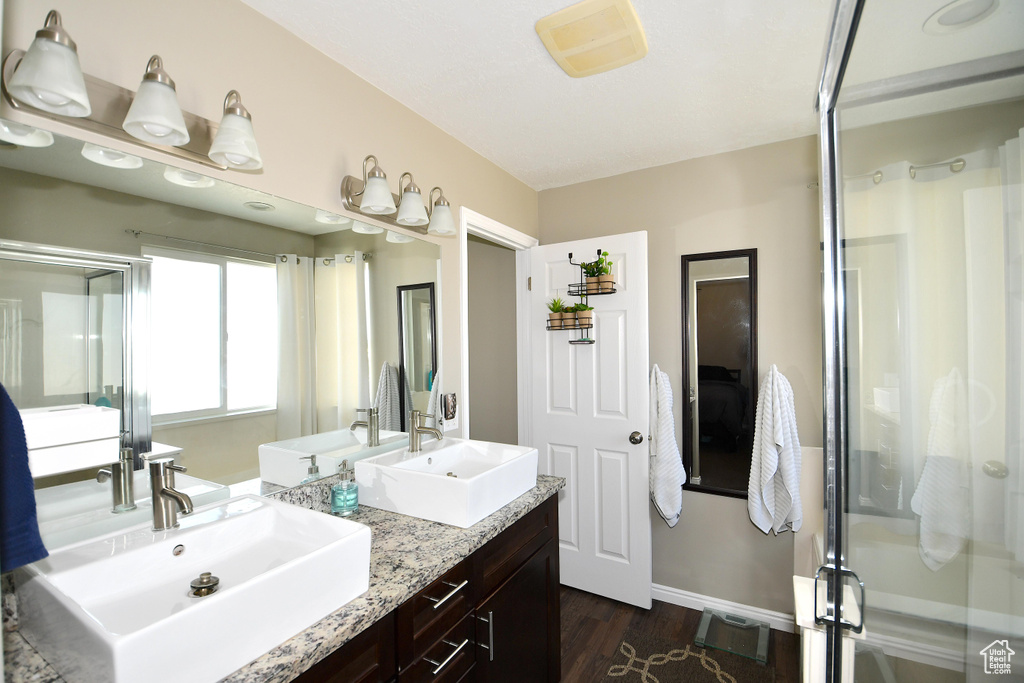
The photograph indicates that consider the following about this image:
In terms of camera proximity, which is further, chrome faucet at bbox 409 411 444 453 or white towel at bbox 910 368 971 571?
chrome faucet at bbox 409 411 444 453

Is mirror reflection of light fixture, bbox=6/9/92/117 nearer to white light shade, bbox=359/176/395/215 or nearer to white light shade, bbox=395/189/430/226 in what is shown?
white light shade, bbox=359/176/395/215

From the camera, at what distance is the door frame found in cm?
233

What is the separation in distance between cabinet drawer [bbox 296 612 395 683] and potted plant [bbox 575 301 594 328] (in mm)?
1858

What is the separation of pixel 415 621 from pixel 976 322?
1196 millimetres

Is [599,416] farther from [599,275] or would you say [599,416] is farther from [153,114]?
[153,114]

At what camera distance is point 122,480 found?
1.13 meters

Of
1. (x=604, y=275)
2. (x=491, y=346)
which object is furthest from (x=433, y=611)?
(x=491, y=346)

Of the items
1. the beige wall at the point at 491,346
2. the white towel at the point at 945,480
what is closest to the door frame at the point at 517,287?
the beige wall at the point at 491,346

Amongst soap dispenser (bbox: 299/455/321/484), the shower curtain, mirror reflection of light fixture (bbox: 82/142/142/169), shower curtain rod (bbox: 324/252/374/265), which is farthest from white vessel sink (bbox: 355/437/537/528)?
mirror reflection of light fixture (bbox: 82/142/142/169)

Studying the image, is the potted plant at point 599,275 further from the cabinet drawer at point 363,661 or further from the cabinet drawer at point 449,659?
the cabinet drawer at point 363,661

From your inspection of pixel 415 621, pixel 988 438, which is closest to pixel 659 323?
pixel 415 621

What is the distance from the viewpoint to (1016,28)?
45cm

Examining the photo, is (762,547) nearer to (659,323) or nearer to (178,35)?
(659,323)

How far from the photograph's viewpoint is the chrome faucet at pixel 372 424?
5.98ft
